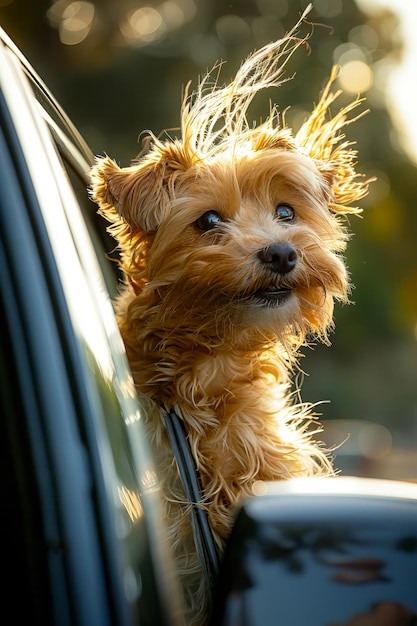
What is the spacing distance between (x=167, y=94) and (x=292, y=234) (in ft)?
56.0

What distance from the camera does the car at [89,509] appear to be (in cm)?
130

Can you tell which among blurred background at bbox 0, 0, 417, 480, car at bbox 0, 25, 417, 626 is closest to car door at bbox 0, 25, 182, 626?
car at bbox 0, 25, 417, 626

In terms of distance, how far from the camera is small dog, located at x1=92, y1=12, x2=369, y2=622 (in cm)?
297

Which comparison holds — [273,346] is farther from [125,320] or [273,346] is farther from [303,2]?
[303,2]

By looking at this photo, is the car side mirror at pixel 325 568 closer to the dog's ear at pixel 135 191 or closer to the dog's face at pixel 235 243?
the dog's face at pixel 235 243

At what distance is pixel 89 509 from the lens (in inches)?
51.7

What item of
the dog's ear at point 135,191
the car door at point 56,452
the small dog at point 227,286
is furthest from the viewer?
the dog's ear at point 135,191

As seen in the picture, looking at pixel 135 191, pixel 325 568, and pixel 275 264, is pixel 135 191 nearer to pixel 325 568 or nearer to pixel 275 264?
pixel 275 264

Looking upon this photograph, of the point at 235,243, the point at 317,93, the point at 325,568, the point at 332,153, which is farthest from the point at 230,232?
the point at 317,93

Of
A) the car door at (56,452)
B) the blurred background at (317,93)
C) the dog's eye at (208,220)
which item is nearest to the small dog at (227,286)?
the dog's eye at (208,220)

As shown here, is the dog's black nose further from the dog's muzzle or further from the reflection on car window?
the reflection on car window

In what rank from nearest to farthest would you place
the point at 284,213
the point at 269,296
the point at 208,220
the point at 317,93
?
the point at 269,296
the point at 208,220
the point at 284,213
the point at 317,93

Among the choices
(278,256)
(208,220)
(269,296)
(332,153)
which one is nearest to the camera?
(278,256)

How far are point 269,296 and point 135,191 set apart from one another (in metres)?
0.59
